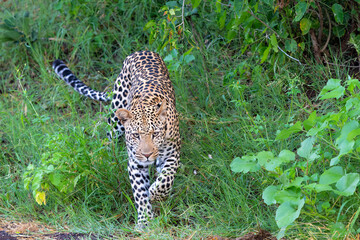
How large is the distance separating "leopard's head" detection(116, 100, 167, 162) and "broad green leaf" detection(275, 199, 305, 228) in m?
1.72

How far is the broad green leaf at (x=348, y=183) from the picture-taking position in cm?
325

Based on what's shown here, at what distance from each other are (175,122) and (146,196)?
0.82 m

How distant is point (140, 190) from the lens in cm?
493

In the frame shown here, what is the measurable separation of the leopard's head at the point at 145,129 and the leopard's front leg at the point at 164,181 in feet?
0.74

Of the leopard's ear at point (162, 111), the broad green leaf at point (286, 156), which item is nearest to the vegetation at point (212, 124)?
the broad green leaf at point (286, 156)

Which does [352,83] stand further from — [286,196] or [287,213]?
[287,213]

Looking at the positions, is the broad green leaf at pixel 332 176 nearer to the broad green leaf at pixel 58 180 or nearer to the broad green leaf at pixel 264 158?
the broad green leaf at pixel 264 158

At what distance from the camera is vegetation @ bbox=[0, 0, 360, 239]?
359cm

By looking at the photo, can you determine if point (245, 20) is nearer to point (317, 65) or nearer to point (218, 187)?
point (317, 65)

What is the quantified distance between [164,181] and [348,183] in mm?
1982

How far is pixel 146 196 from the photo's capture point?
16.2 feet

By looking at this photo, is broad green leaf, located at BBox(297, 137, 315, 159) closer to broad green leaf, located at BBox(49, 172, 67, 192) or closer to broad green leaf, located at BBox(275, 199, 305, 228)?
broad green leaf, located at BBox(275, 199, 305, 228)

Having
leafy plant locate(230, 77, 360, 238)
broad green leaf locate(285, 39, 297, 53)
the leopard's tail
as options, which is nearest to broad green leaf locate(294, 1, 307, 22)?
broad green leaf locate(285, 39, 297, 53)

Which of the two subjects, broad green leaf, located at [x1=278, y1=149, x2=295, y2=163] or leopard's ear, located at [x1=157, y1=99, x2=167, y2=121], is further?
leopard's ear, located at [x1=157, y1=99, x2=167, y2=121]
